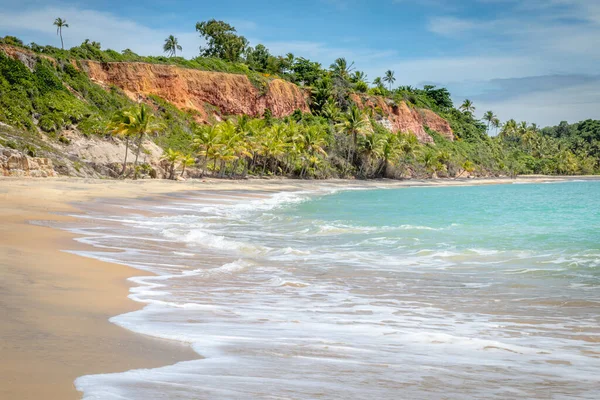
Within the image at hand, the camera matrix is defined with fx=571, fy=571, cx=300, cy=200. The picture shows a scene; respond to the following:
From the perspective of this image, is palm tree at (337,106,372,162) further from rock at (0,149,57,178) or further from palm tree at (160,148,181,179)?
rock at (0,149,57,178)

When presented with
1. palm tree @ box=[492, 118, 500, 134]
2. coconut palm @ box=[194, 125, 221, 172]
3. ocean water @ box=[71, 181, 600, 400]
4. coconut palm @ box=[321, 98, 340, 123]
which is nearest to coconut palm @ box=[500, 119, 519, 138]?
palm tree @ box=[492, 118, 500, 134]

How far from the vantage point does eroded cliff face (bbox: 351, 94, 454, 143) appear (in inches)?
3603

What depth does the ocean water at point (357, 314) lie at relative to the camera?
3725 mm

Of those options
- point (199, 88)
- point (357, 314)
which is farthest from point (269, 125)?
point (357, 314)

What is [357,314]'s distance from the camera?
6430 millimetres

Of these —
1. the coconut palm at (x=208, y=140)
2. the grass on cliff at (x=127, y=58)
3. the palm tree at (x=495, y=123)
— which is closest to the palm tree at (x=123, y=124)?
the coconut palm at (x=208, y=140)

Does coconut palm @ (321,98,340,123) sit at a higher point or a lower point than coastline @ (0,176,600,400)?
higher

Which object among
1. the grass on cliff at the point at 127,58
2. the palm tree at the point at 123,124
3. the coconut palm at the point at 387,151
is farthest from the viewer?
the coconut palm at the point at 387,151

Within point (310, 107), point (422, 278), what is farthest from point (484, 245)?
point (310, 107)

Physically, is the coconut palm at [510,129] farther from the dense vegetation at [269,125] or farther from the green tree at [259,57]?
the green tree at [259,57]

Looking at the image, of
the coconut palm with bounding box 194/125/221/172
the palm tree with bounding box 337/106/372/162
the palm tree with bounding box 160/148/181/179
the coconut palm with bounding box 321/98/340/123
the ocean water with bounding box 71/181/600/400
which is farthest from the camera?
the coconut palm with bounding box 321/98/340/123

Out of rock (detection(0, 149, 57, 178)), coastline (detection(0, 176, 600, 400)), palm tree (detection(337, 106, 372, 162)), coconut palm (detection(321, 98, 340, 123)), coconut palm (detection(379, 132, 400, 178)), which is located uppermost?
coconut palm (detection(321, 98, 340, 123))

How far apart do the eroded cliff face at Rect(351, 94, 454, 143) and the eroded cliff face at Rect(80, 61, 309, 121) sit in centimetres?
1457

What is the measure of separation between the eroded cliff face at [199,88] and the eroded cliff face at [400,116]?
1457cm
